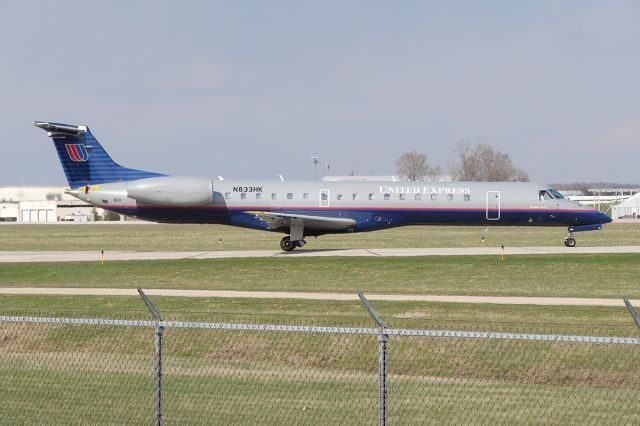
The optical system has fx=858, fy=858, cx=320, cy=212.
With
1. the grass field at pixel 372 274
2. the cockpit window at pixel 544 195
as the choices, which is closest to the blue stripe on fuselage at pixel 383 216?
the cockpit window at pixel 544 195

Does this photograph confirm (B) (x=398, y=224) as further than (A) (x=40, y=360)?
Yes

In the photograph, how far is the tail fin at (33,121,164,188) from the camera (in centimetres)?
3922

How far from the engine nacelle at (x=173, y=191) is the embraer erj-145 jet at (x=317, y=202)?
4 centimetres

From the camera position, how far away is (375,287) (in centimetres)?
2509

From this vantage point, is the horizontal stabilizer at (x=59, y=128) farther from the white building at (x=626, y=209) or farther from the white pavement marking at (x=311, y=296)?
the white building at (x=626, y=209)

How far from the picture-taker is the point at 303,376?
1367 cm

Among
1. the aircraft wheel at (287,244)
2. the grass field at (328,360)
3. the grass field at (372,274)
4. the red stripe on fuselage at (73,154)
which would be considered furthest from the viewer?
the red stripe on fuselage at (73,154)

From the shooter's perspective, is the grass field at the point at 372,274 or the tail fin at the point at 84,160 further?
the tail fin at the point at 84,160

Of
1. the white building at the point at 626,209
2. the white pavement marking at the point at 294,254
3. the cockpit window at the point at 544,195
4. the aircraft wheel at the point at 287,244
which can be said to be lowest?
the white building at the point at 626,209

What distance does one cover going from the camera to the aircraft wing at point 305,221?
1452 inches

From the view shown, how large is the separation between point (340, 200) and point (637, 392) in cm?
2632

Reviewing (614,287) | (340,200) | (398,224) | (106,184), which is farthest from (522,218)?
(106,184)

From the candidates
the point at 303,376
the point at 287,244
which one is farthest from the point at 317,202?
the point at 303,376

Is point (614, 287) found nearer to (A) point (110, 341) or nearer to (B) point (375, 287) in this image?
(B) point (375, 287)
